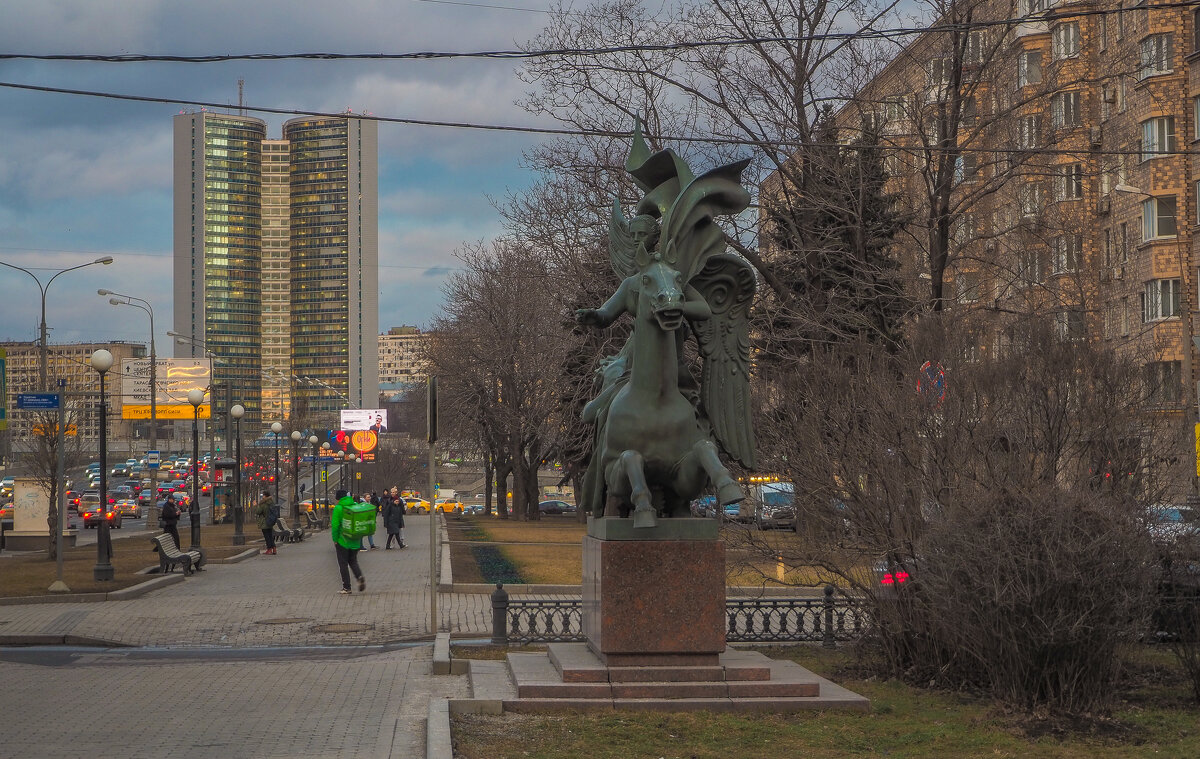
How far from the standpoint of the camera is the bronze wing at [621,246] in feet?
39.4

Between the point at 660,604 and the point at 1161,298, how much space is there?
39.0 meters

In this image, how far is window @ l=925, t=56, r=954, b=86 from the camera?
86.5 feet

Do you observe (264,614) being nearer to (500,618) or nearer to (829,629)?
(500,618)

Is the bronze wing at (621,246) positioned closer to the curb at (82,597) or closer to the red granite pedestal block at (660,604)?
the red granite pedestal block at (660,604)

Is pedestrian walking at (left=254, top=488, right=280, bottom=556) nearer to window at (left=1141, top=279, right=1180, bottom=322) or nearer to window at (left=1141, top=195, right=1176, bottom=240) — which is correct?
window at (left=1141, top=279, right=1180, bottom=322)

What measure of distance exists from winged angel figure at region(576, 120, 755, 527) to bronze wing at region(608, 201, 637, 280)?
0.04 feet

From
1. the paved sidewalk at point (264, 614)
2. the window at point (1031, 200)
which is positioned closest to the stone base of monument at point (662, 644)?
the paved sidewalk at point (264, 614)

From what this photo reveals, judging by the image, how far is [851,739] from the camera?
368 inches

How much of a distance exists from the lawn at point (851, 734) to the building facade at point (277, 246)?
383 feet

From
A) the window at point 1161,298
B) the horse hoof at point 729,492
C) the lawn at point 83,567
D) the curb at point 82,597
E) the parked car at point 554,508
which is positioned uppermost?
the window at point 1161,298

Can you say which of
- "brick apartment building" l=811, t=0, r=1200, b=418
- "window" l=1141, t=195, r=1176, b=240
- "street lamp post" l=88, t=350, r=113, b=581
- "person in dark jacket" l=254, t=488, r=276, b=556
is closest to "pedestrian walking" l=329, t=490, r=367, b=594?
"street lamp post" l=88, t=350, r=113, b=581

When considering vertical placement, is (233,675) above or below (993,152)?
below

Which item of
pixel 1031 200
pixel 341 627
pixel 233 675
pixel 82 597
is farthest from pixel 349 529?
pixel 1031 200

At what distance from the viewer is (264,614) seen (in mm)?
19984
